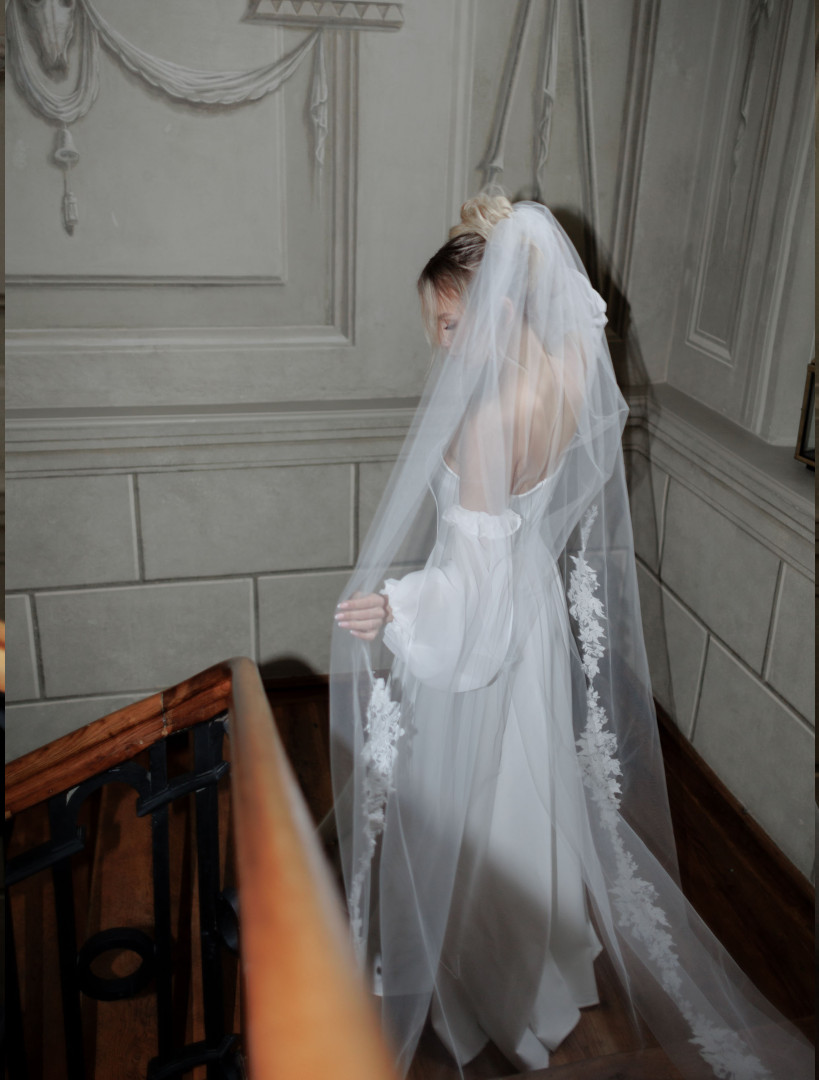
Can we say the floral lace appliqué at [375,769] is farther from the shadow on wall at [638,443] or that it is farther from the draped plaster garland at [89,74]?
the draped plaster garland at [89,74]

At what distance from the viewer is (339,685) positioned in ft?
6.33

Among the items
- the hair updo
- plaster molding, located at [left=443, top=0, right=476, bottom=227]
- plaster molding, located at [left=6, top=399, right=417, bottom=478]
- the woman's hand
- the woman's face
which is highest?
plaster molding, located at [left=443, top=0, right=476, bottom=227]

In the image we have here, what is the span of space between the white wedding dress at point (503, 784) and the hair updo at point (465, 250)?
0.36 m

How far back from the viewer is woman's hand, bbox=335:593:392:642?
1.76m

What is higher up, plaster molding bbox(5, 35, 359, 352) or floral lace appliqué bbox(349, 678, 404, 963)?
plaster molding bbox(5, 35, 359, 352)

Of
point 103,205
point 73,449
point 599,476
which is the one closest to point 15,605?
point 73,449

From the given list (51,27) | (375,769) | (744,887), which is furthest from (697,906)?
(51,27)

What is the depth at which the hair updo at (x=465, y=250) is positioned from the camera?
169 cm

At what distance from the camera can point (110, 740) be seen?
114 cm

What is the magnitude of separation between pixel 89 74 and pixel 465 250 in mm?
1260

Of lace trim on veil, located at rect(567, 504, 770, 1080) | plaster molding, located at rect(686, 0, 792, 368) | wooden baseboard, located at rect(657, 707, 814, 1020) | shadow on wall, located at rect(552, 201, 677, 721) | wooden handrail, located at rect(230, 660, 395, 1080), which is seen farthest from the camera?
shadow on wall, located at rect(552, 201, 677, 721)

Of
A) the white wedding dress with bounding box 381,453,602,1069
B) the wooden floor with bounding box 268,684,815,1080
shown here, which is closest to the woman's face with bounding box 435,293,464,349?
the white wedding dress with bounding box 381,453,602,1069

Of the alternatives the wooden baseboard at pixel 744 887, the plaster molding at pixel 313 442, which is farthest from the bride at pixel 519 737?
the plaster molding at pixel 313 442

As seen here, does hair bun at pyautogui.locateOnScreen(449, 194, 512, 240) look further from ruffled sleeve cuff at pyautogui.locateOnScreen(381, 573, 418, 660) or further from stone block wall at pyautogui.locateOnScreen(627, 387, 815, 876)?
stone block wall at pyautogui.locateOnScreen(627, 387, 815, 876)
